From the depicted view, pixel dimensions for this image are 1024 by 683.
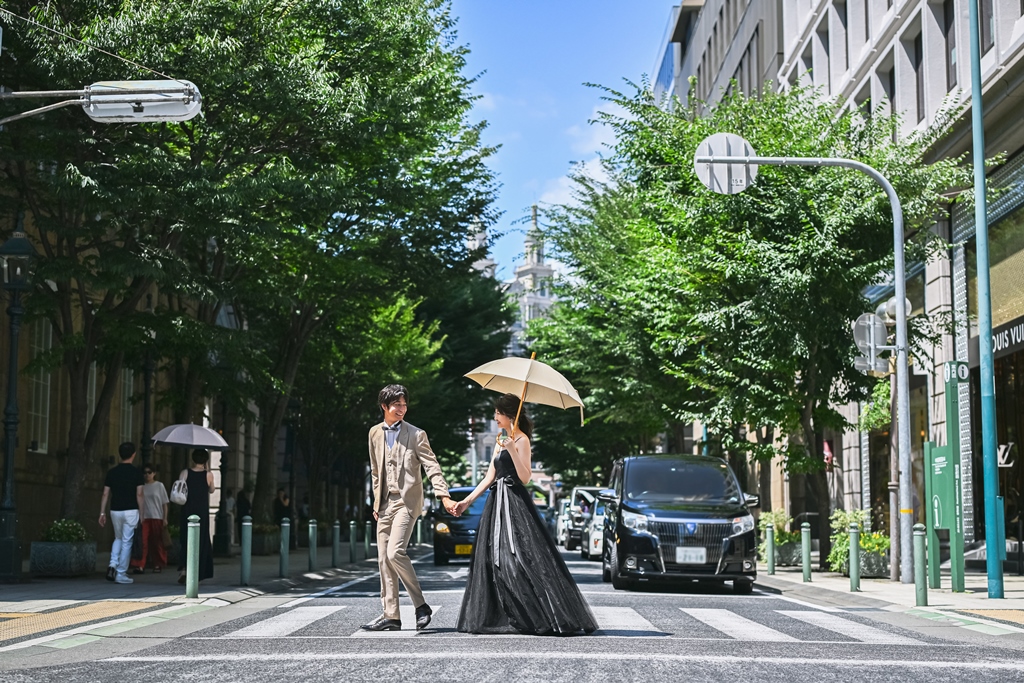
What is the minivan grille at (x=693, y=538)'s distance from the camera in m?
17.7

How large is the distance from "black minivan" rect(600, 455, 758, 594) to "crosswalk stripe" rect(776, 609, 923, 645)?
3385 millimetres

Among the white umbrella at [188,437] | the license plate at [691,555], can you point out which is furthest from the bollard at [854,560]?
the white umbrella at [188,437]

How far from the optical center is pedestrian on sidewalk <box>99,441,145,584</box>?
18.1m

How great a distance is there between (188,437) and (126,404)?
12.2 metres

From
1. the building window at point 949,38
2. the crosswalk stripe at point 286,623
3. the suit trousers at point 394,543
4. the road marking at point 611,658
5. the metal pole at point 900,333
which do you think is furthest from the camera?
the building window at point 949,38

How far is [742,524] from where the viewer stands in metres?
18.0

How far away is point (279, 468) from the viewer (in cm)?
6103

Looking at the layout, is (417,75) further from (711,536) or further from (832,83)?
(832,83)

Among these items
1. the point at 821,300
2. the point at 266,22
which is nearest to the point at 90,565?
the point at 266,22

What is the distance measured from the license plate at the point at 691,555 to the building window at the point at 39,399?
13140mm

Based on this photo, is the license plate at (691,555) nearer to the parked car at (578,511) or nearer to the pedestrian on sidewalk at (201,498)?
the pedestrian on sidewalk at (201,498)

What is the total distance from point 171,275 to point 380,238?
25.3ft

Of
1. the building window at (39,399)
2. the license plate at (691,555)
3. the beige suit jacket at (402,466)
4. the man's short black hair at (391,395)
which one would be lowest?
the license plate at (691,555)

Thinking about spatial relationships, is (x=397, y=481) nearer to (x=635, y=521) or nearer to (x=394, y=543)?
(x=394, y=543)
